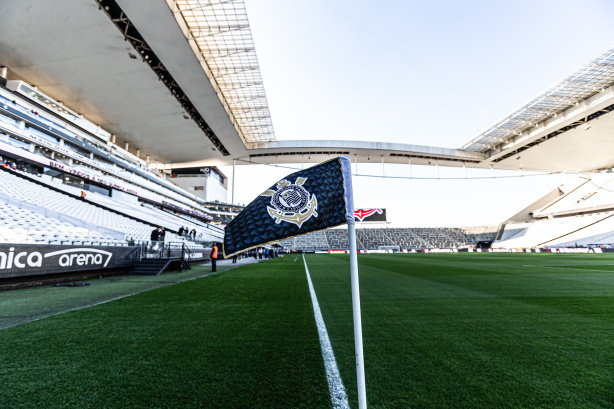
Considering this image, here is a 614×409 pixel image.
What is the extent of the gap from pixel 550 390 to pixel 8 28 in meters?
25.9

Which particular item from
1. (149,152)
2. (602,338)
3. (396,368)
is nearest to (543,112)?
(602,338)

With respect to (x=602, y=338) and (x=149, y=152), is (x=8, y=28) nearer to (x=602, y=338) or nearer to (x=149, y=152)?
(x=149, y=152)

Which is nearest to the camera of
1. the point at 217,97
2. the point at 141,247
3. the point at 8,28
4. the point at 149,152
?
the point at 141,247

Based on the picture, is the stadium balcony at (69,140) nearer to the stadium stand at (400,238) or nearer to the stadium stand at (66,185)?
the stadium stand at (66,185)

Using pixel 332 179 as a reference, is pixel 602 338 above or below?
below

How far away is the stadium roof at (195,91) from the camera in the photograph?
1596cm

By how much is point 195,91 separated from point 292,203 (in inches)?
925

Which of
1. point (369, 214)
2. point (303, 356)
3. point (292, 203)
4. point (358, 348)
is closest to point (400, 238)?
point (303, 356)

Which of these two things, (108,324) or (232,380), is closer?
(232,380)

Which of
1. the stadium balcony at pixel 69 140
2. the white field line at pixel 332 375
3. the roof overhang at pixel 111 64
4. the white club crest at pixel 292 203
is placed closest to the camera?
the white field line at pixel 332 375

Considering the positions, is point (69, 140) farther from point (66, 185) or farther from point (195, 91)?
point (195, 91)

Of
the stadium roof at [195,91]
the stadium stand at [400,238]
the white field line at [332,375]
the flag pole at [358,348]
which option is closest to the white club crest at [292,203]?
the flag pole at [358,348]

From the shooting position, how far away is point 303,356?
2520mm

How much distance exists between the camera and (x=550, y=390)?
6.08ft
